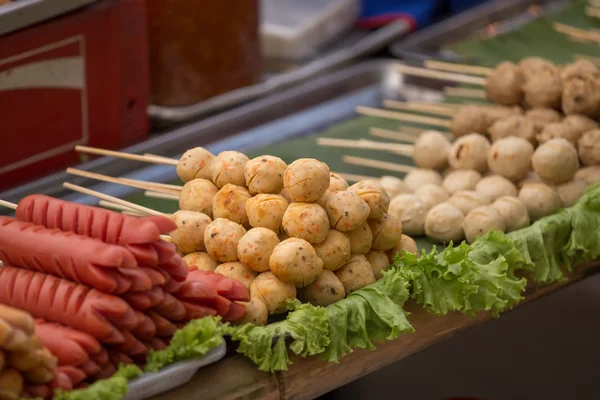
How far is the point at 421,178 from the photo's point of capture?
3658 mm

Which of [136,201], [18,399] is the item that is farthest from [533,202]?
[18,399]

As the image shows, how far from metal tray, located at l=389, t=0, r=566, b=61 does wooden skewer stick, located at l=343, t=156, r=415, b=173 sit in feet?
4.20

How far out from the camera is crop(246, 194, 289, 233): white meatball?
2652 millimetres

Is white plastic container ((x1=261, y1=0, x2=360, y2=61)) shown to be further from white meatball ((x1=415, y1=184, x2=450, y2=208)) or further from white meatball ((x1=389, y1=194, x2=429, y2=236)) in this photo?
white meatball ((x1=389, y1=194, x2=429, y2=236))

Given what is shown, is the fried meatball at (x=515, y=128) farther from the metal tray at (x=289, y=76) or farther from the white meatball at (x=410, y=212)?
the metal tray at (x=289, y=76)

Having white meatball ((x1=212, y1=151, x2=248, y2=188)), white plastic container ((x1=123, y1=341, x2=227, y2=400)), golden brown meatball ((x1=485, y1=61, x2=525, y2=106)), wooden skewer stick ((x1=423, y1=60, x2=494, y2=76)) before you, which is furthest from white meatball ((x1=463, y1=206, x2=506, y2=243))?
wooden skewer stick ((x1=423, y1=60, x2=494, y2=76))

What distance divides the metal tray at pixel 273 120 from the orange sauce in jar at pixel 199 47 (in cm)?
20

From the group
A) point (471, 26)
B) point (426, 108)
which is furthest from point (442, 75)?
point (471, 26)

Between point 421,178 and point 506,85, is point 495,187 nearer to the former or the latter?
point 421,178

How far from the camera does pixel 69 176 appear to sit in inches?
148


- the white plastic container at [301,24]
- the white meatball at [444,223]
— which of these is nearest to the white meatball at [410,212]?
the white meatball at [444,223]

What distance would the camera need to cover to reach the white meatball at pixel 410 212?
3268 mm

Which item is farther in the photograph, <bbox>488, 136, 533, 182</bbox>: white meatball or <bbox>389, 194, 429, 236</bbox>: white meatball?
<bbox>488, 136, 533, 182</bbox>: white meatball

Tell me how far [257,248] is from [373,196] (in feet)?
1.36
